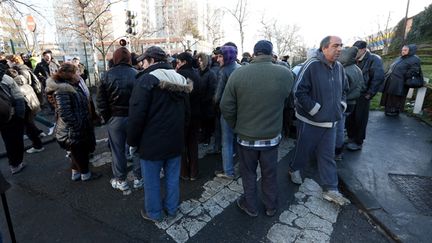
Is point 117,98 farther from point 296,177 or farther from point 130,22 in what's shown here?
point 130,22

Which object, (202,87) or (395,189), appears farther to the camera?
(202,87)

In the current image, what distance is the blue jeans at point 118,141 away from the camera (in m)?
3.66

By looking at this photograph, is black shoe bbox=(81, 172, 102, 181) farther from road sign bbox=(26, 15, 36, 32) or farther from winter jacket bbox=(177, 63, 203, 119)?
road sign bbox=(26, 15, 36, 32)

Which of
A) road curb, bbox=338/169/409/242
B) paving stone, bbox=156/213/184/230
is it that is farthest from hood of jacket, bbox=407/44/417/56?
paving stone, bbox=156/213/184/230

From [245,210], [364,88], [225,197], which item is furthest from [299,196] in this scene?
[364,88]

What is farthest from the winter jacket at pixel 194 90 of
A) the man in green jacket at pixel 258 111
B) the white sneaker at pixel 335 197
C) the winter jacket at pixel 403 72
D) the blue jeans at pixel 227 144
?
the winter jacket at pixel 403 72

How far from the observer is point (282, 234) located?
9.43ft

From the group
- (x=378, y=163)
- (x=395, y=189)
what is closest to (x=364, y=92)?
(x=378, y=163)

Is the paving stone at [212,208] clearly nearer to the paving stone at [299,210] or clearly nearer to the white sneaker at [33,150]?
the paving stone at [299,210]

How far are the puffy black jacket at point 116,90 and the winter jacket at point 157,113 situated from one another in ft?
2.74

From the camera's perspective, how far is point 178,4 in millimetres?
54688

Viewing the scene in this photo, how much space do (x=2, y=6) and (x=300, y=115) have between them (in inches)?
494

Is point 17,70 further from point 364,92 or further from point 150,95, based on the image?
point 364,92

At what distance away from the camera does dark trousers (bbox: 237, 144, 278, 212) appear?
3.02 meters
